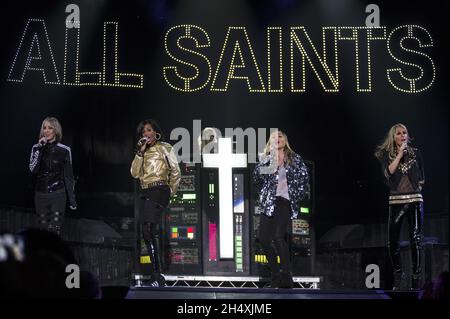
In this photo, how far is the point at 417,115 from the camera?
12.8 m

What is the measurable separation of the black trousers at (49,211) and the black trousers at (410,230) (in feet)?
14.2

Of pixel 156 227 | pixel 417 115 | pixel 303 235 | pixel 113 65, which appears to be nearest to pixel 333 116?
pixel 417 115

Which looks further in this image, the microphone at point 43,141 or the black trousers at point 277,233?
the microphone at point 43,141

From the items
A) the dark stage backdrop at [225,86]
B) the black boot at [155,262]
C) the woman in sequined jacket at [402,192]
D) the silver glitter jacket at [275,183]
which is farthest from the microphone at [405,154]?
the black boot at [155,262]

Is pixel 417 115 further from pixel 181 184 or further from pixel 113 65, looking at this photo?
pixel 113 65

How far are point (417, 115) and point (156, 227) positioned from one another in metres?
5.41

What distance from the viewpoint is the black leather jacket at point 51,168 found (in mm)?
10023

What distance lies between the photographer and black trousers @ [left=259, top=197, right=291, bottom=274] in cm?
949

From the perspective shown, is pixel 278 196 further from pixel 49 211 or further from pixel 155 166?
pixel 49 211

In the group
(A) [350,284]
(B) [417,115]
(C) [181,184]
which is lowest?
(A) [350,284]

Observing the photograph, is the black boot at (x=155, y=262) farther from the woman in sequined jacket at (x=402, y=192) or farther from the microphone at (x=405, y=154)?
the microphone at (x=405, y=154)

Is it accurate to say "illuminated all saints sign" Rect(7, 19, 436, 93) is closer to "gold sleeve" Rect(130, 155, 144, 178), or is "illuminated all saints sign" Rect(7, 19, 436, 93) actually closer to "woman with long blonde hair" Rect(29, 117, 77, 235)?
"woman with long blonde hair" Rect(29, 117, 77, 235)

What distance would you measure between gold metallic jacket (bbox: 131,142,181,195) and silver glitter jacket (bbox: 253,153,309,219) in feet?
3.69

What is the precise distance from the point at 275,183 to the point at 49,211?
3.00 meters
